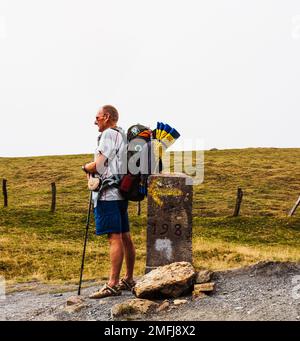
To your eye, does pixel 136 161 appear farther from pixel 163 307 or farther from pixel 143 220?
pixel 143 220

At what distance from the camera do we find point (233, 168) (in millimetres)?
49125

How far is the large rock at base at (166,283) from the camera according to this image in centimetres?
822

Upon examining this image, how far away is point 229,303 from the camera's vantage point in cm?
778

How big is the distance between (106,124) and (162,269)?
2438 millimetres

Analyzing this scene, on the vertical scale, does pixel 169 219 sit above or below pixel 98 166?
below

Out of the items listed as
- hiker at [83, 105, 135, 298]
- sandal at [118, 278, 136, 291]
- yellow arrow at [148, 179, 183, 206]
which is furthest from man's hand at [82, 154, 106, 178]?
sandal at [118, 278, 136, 291]

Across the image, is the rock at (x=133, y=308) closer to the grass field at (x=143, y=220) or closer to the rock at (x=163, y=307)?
the rock at (x=163, y=307)

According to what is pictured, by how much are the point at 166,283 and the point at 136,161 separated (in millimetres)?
1927

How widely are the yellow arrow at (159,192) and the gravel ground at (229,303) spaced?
158cm

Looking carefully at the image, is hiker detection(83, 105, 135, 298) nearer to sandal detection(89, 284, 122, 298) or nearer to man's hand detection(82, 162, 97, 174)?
man's hand detection(82, 162, 97, 174)

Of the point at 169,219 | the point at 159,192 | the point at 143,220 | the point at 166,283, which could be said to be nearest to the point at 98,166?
the point at 159,192

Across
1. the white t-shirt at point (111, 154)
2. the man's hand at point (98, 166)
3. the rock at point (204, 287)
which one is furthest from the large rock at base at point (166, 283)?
the man's hand at point (98, 166)

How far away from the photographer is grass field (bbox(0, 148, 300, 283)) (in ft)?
54.1
